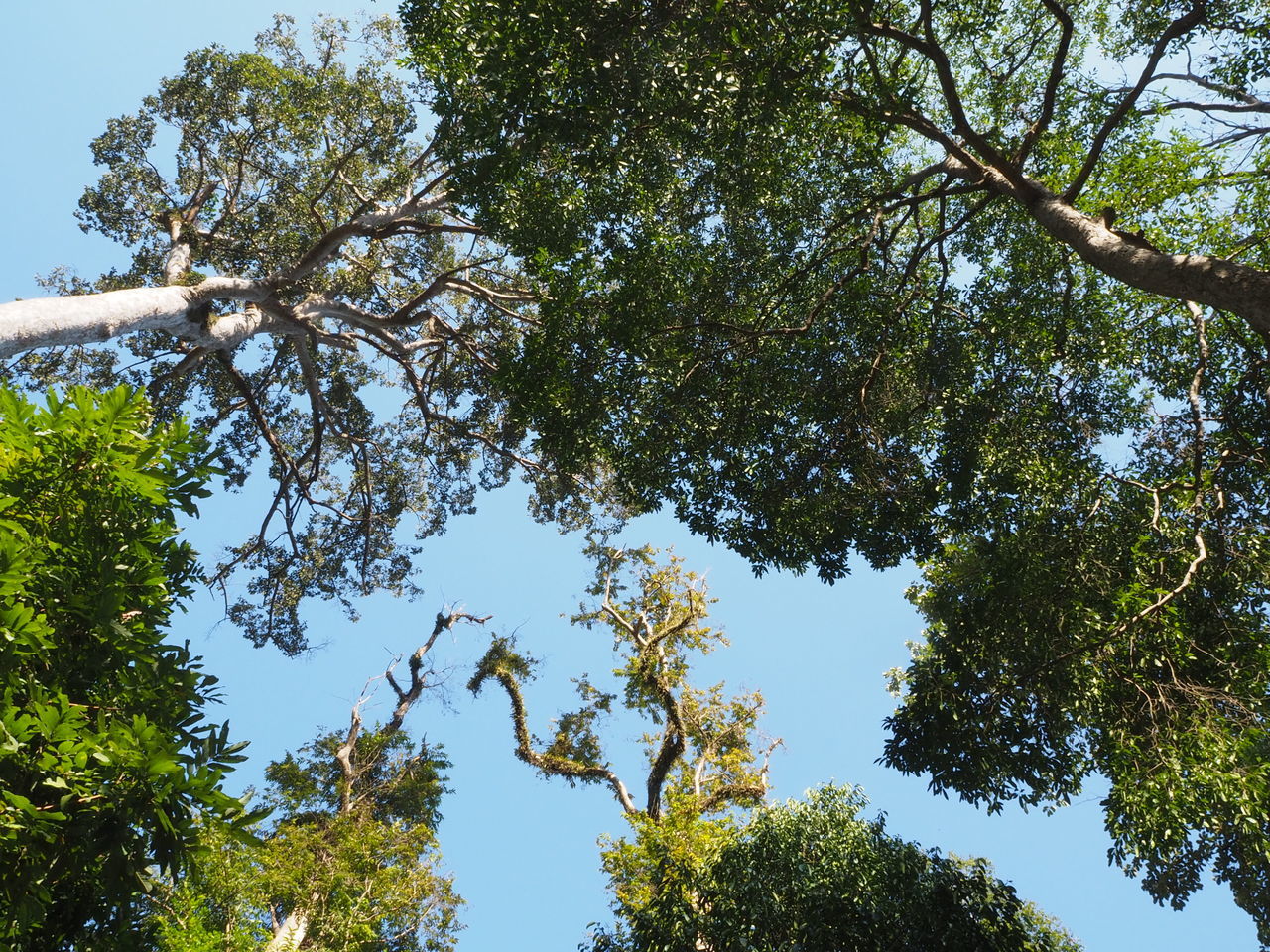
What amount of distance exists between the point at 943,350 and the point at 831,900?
6.02m

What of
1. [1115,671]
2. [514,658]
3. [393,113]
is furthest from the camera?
[514,658]

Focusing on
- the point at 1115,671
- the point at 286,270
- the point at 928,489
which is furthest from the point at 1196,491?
the point at 286,270

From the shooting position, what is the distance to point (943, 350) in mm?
8508

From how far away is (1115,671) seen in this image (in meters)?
7.02

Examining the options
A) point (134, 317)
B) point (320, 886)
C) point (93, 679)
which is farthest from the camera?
point (320, 886)

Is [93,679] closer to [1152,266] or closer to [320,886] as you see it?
[1152,266]

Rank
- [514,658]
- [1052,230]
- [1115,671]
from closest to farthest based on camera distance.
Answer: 1. [1052,230]
2. [1115,671]
3. [514,658]

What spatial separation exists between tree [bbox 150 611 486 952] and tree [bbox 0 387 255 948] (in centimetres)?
444

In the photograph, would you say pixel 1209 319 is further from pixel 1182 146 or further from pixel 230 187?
pixel 230 187

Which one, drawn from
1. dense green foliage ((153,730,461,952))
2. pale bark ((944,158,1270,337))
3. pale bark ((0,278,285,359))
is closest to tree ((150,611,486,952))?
dense green foliage ((153,730,461,952))

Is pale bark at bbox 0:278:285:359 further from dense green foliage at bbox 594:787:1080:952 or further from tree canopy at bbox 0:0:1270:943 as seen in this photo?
dense green foliage at bbox 594:787:1080:952

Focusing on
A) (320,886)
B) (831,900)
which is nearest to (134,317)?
(320,886)

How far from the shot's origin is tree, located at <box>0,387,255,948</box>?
327 centimetres

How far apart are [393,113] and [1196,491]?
46.3ft
